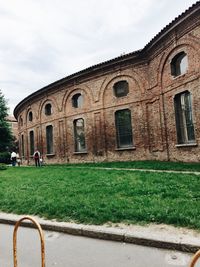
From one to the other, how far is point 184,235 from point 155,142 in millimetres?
13030

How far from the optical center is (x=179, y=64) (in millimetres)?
15875

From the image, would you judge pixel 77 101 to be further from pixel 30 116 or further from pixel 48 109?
pixel 30 116

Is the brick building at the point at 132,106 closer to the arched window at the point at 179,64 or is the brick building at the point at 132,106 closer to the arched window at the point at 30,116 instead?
the arched window at the point at 179,64

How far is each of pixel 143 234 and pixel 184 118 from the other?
1189 cm

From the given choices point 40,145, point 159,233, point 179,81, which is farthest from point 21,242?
point 40,145

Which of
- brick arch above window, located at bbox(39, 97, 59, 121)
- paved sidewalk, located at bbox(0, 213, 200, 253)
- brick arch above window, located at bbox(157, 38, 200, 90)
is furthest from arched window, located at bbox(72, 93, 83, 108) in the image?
paved sidewalk, located at bbox(0, 213, 200, 253)

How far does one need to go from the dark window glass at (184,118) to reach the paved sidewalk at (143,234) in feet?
36.2

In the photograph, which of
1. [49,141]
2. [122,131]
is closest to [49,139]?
[49,141]

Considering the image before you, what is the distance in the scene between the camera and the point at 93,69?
20.7 metres

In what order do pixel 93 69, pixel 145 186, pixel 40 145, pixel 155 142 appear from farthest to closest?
pixel 40 145 < pixel 93 69 < pixel 155 142 < pixel 145 186

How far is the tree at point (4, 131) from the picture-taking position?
3528 cm

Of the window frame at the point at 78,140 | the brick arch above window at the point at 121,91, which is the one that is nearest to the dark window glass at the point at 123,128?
the brick arch above window at the point at 121,91

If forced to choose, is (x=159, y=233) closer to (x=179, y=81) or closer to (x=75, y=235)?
(x=75, y=235)

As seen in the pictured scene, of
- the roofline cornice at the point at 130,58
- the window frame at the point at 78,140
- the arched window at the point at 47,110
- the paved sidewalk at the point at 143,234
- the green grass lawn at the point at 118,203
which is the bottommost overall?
the paved sidewalk at the point at 143,234
